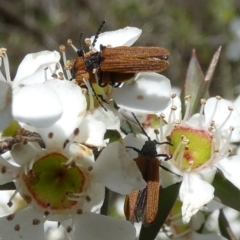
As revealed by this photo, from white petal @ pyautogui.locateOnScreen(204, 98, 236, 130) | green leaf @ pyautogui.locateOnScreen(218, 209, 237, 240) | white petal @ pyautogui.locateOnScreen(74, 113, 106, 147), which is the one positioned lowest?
green leaf @ pyautogui.locateOnScreen(218, 209, 237, 240)

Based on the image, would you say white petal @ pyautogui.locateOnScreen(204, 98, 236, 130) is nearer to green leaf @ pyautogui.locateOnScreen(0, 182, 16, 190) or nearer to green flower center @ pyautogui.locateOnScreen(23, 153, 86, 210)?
green flower center @ pyautogui.locateOnScreen(23, 153, 86, 210)

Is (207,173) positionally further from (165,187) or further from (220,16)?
(220,16)

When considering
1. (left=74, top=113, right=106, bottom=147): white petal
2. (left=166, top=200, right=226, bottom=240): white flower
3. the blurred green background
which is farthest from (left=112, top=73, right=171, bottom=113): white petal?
the blurred green background

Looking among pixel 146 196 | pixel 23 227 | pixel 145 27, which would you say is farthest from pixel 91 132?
pixel 145 27

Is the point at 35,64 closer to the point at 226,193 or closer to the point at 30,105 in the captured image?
→ the point at 30,105

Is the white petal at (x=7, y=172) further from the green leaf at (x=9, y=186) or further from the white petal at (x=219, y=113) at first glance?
the white petal at (x=219, y=113)

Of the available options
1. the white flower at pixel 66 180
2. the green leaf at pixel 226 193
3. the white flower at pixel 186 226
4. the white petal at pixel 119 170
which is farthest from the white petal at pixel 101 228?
the white flower at pixel 186 226
